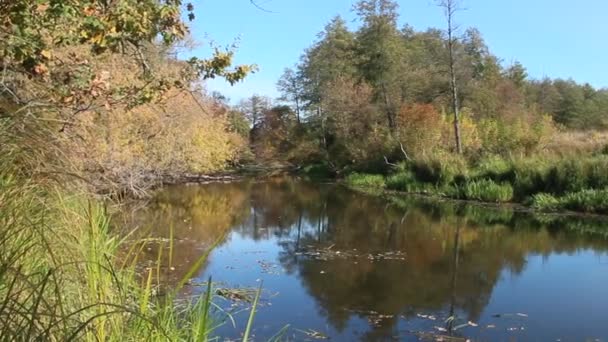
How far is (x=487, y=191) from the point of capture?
18.8 meters

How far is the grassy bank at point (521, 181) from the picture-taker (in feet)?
53.2

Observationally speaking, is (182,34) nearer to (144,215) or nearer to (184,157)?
(144,215)

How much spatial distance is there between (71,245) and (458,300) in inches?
256

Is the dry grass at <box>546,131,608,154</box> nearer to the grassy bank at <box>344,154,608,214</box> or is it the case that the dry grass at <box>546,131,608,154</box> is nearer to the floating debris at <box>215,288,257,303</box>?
the grassy bank at <box>344,154,608,214</box>

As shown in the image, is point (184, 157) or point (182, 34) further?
point (184, 157)

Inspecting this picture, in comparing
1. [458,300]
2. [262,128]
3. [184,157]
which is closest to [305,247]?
[458,300]

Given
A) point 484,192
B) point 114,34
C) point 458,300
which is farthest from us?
point 484,192

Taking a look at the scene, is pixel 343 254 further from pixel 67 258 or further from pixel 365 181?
pixel 365 181

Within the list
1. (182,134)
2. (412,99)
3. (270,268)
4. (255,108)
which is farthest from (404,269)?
(255,108)

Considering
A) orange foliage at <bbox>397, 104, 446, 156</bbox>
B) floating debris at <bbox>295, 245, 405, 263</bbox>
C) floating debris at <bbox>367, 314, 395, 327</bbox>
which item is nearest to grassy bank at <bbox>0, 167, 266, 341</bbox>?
floating debris at <bbox>367, 314, 395, 327</bbox>

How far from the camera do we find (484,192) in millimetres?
18969

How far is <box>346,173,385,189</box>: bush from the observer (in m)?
26.3

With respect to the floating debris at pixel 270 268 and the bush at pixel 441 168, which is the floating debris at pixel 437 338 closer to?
the floating debris at pixel 270 268

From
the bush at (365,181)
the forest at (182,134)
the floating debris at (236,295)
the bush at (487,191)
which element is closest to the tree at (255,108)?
the forest at (182,134)
